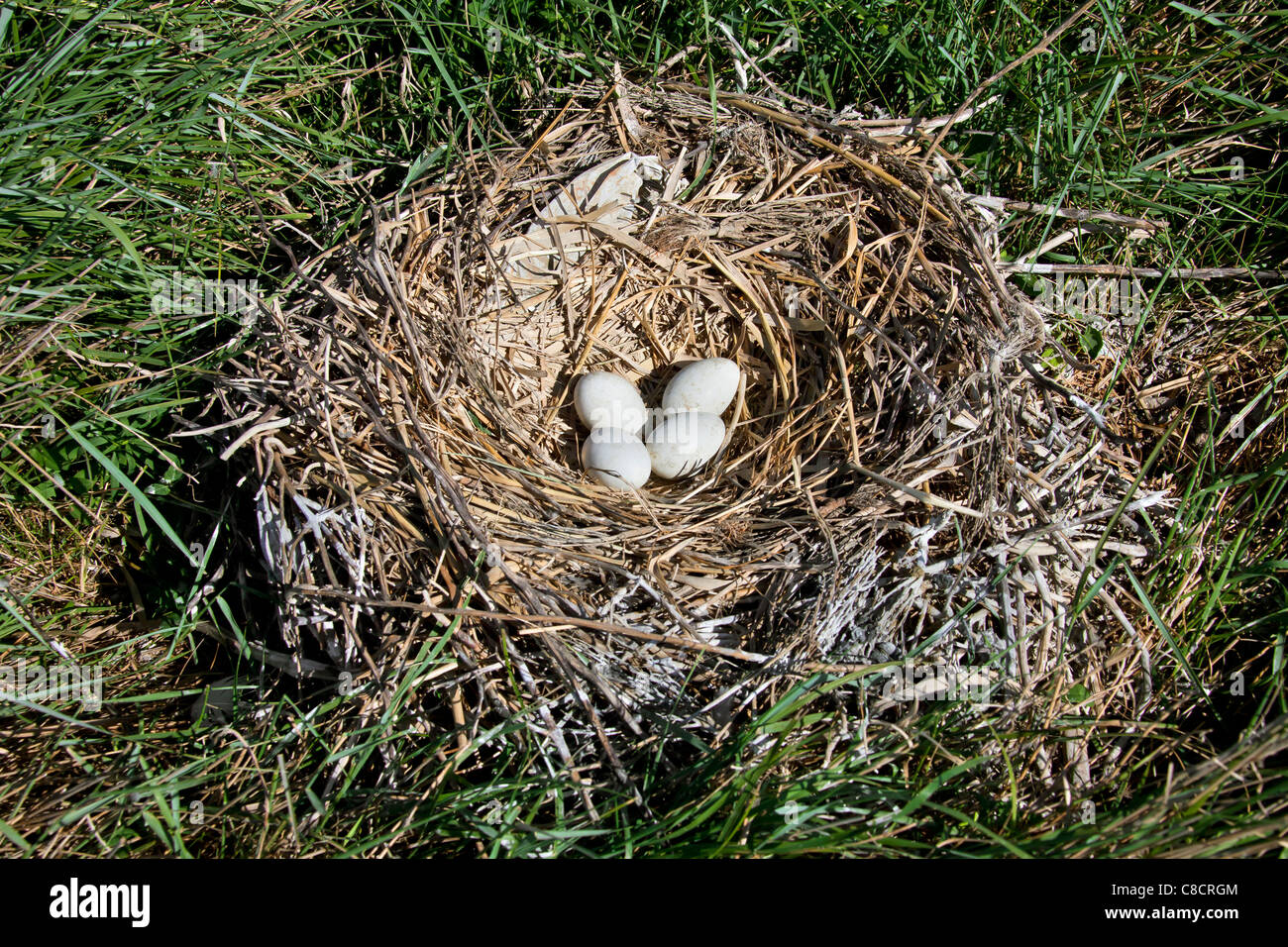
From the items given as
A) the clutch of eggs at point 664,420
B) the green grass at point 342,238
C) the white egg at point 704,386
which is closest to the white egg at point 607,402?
the clutch of eggs at point 664,420

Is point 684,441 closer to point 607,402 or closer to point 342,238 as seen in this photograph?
point 607,402

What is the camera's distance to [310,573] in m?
1.94

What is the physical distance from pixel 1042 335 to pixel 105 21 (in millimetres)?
2796

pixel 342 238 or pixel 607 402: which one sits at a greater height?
pixel 342 238

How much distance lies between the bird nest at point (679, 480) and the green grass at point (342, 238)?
0.15 metres

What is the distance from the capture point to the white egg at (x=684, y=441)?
2426mm

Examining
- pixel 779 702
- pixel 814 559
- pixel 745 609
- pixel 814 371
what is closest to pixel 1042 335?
pixel 814 371

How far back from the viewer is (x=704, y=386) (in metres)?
2.49

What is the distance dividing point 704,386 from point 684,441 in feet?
0.62

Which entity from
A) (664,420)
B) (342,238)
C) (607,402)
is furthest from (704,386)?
(342,238)

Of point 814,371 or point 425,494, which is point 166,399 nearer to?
point 425,494

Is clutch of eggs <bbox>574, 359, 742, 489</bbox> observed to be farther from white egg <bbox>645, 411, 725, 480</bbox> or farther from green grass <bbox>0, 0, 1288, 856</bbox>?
green grass <bbox>0, 0, 1288, 856</bbox>

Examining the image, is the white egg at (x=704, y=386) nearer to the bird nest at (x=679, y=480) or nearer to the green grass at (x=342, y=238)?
the bird nest at (x=679, y=480)

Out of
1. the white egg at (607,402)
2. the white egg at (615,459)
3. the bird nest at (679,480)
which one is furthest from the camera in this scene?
the white egg at (607,402)
